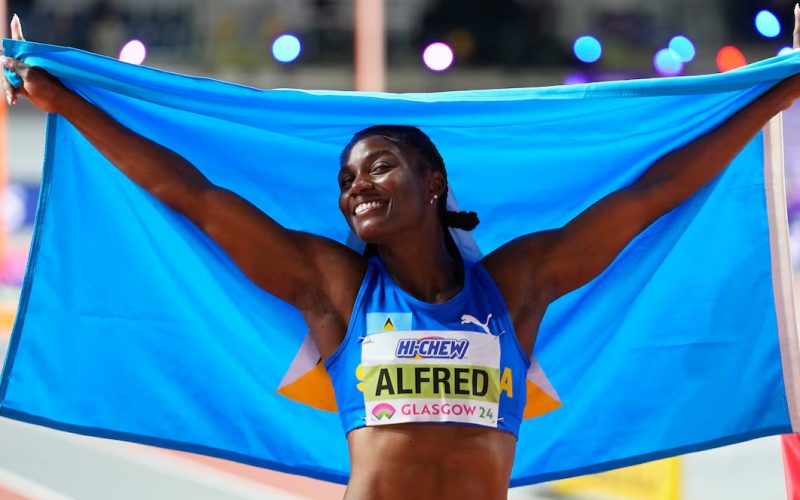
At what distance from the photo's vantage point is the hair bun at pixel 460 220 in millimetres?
3629

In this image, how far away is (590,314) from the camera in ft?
13.3

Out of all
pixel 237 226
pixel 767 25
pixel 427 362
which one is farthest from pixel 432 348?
pixel 767 25

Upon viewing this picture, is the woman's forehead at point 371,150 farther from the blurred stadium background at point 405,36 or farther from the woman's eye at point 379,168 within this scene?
the blurred stadium background at point 405,36

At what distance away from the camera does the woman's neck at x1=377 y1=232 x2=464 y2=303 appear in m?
3.37

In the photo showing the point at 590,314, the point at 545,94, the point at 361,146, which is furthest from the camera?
the point at 590,314

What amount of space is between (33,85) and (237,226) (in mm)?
708

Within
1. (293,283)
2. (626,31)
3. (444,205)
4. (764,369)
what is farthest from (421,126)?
(626,31)

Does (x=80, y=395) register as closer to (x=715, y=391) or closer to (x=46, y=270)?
(x=46, y=270)

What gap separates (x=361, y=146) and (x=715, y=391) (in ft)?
5.59

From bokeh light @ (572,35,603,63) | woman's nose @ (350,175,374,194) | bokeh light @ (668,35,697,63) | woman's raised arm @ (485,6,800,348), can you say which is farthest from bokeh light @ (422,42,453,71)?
woman's nose @ (350,175,374,194)

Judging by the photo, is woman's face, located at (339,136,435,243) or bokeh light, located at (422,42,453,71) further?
bokeh light, located at (422,42,453,71)

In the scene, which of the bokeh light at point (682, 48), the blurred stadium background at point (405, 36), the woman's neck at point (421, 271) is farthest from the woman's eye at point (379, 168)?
the blurred stadium background at point (405, 36)

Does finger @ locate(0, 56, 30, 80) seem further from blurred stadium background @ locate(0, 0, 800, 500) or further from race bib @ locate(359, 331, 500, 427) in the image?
blurred stadium background @ locate(0, 0, 800, 500)

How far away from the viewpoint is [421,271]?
3.39 m
